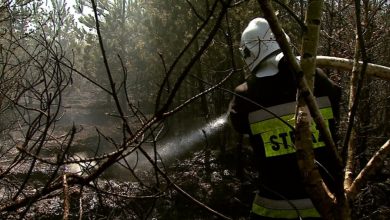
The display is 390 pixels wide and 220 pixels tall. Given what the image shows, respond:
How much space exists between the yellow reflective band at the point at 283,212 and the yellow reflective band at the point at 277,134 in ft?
1.04

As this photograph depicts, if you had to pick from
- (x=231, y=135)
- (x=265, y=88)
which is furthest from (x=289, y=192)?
(x=231, y=135)

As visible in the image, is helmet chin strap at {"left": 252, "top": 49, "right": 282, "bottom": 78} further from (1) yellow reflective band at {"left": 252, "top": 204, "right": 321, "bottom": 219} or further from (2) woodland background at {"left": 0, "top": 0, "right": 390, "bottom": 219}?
(1) yellow reflective band at {"left": 252, "top": 204, "right": 321, "bottom": 219}

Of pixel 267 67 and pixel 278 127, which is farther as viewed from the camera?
pixel 267 67

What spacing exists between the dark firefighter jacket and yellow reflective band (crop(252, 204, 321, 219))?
8 cm

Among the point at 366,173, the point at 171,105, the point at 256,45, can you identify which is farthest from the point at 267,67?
the point at 171,105

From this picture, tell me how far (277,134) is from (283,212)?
445 millimetres

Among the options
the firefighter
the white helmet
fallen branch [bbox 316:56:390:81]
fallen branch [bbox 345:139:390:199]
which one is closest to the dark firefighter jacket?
the firefighter

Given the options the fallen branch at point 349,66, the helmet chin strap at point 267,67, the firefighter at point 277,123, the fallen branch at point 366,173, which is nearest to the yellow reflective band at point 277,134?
the firefighter at point 277,123

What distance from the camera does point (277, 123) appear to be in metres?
2.09

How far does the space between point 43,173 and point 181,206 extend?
21.0 feet

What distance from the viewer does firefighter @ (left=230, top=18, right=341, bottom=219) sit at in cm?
205

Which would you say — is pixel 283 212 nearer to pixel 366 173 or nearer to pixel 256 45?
pixel 256 45

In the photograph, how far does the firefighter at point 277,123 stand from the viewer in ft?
6.74

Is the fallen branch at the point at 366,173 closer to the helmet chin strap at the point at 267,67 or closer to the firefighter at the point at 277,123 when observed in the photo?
the firefighter at the point at 277,123
